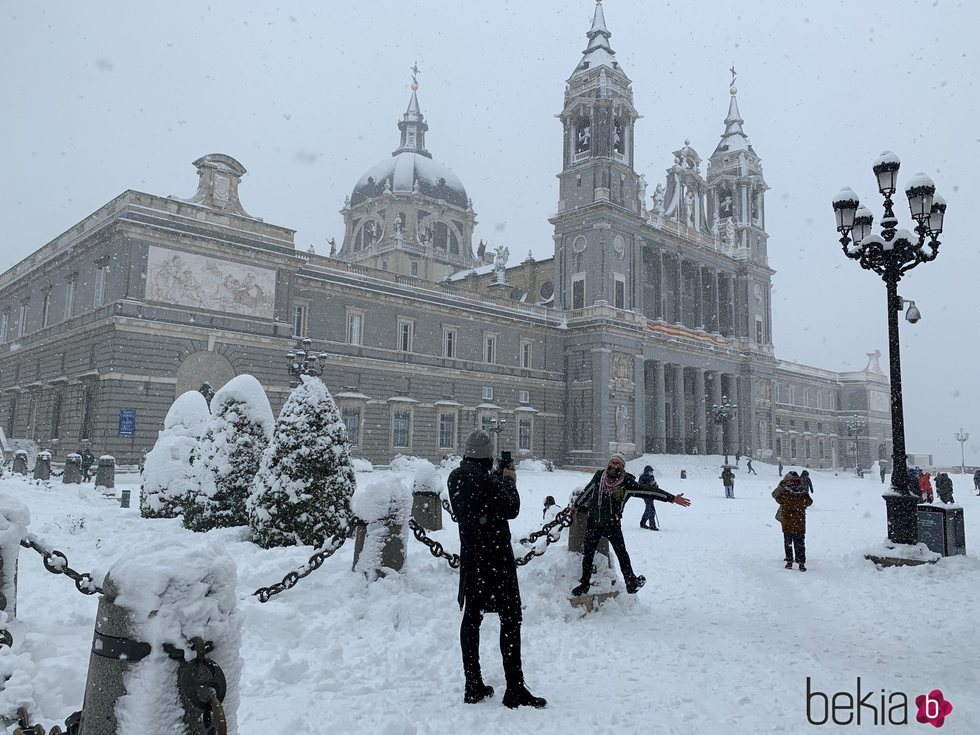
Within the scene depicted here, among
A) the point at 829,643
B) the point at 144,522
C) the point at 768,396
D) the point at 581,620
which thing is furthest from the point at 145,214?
the point at 768,396

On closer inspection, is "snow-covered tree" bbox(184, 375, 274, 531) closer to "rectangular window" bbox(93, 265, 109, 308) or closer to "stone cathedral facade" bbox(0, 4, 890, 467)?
"stone cathedral facade" bbox(0, 4, 890, 467)

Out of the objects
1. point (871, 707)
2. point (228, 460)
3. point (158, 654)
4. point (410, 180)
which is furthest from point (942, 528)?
point (410, 180)

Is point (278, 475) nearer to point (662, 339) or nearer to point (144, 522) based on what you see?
point (144, 522)

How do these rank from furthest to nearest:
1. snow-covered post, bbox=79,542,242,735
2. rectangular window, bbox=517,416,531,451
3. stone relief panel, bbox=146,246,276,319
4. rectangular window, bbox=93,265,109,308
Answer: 1. rectangular window, bbox=517,416,531,451
2. rectangular window, bbox=93,265,109,308
3. stone relief panel, bbox=146,246,276,319
4. snow-covered post, bbox=79,542,242,735

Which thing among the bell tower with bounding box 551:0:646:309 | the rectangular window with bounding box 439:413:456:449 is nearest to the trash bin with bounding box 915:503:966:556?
the rectangular window with bounding box 439:413:456:449

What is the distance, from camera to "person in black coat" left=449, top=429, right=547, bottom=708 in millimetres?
4547

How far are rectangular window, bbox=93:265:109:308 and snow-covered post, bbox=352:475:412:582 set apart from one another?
896 inches

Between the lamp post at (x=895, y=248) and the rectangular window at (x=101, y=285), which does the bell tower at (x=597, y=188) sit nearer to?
the rectangular window at (x=101, y=285)

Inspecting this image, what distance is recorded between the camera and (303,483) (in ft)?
29.4

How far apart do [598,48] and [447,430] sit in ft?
88.9

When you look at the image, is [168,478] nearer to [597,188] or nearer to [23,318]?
[23,318]

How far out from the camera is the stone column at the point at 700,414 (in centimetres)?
4903

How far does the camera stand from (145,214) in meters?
25.1

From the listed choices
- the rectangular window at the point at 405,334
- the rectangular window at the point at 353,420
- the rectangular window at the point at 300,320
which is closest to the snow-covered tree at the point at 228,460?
the rectangular window at the point at 300,320
